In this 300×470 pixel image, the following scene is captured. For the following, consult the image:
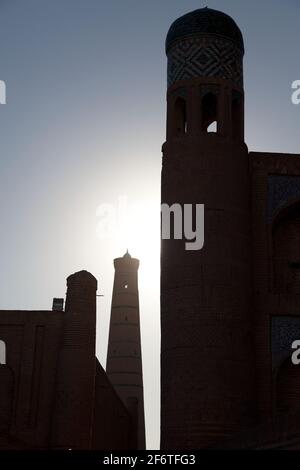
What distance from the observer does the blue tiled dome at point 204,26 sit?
45.2ft

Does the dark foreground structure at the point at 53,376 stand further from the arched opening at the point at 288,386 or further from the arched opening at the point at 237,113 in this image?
the arched opening at the point at 237,113

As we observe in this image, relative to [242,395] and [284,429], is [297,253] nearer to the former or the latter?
[242,395]

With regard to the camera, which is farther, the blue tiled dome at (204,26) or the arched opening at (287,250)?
the blue tiled dome at (204,26)

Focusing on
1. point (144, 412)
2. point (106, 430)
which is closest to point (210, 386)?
point (106, 430)

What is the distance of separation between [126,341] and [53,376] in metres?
9.28

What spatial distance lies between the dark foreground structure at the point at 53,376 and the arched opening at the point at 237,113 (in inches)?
148

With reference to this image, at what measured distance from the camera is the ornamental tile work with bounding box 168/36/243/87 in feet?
44.8

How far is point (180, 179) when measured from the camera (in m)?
13.0

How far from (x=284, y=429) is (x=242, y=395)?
3.36 metres

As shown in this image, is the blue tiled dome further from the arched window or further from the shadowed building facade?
the arched window

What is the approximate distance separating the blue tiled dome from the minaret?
30.4ft

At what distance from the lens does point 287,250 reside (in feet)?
45.3

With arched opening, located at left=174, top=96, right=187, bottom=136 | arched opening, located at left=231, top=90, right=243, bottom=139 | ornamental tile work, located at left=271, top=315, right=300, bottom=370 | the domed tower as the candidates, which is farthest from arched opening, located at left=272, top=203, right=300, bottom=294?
arched opening, located at left=174, top=96, right=187, bottom=136

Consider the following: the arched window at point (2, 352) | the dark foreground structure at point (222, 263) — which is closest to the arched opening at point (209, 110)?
the dark foreground structure at point (222, 263)
